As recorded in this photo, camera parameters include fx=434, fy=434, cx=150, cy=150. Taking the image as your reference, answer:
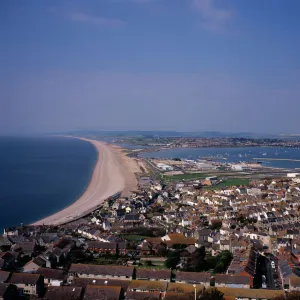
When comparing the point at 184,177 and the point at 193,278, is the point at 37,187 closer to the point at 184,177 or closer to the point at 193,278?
the point at 184,177

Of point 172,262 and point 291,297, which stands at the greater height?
point 291,297

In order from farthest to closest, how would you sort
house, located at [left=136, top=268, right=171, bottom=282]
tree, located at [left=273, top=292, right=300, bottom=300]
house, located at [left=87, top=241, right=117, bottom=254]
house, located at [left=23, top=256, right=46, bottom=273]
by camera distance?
house, located at [left=87, top=241, right=117, bottom=254], house, located at [left=23, top=256, right=46, bottom=273], house, located at [left=136, top=268, right=171, bottom=282], tree, located at [left=273, top=292, right=300, bottom=300]

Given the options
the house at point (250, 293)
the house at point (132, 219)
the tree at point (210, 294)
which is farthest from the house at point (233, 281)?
the house at point (132, 219)

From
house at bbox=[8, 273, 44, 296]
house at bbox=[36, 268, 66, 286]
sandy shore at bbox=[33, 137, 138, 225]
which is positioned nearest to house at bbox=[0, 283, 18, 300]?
house at bbox=[8, 273, 44, 296]

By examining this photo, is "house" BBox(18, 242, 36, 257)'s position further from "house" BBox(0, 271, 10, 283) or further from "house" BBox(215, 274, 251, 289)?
"house" BBox(215, 274, 251, 289)

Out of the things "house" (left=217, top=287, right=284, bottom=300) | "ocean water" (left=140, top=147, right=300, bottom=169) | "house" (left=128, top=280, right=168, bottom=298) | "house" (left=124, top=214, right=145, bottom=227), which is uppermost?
"ocean water" (left=140, top=147, right=300, bottom=169)

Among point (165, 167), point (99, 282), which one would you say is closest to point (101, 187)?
point (165, 167)
